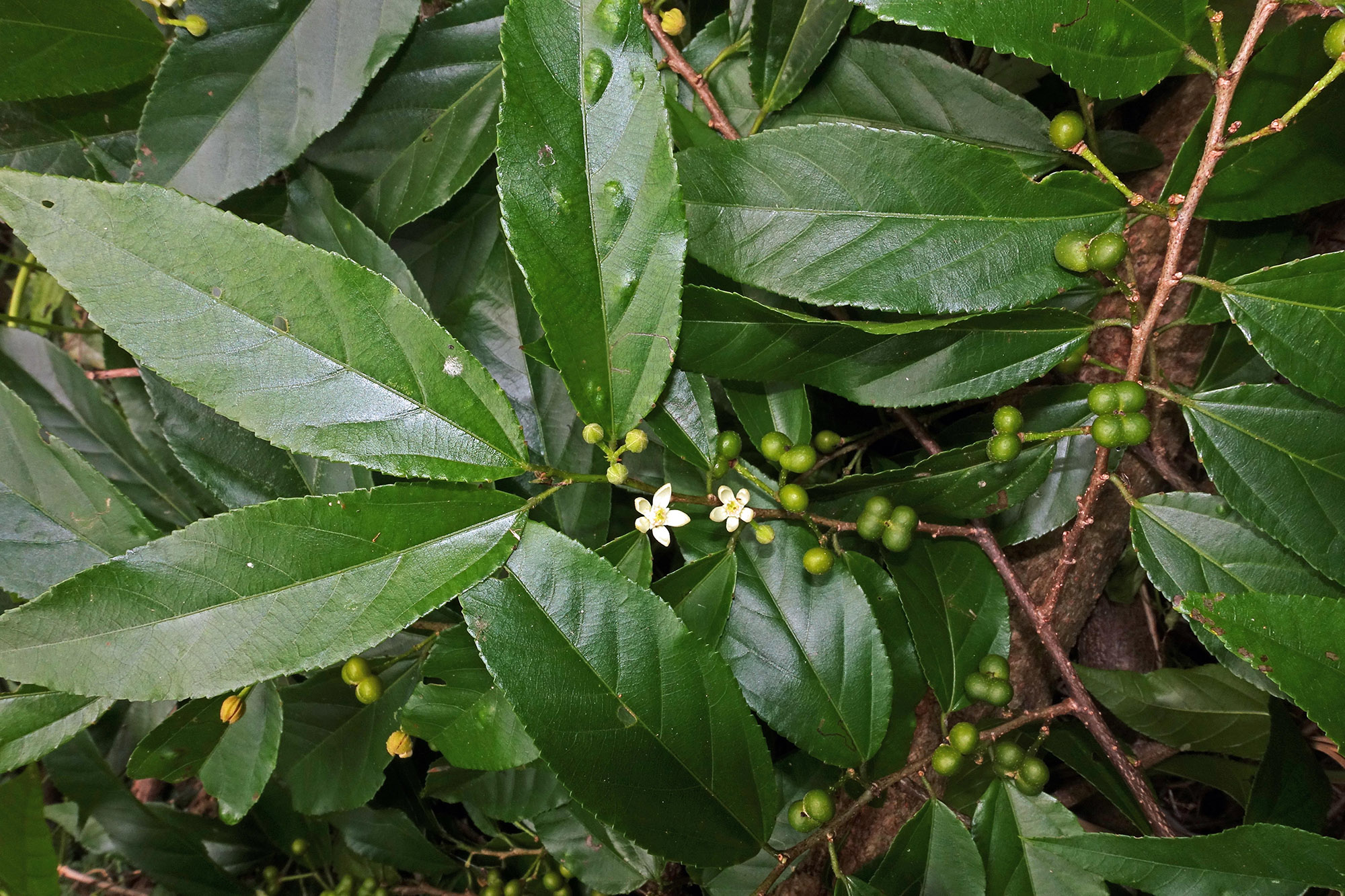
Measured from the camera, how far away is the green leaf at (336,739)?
1.98 m

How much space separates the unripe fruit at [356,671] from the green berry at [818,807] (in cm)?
103

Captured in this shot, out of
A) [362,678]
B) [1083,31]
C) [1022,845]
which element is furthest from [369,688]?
[1083,31]

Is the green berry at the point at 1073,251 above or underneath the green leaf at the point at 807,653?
above

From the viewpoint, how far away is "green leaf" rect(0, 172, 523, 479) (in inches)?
40.8

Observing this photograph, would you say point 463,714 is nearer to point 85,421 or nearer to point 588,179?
point 588,179

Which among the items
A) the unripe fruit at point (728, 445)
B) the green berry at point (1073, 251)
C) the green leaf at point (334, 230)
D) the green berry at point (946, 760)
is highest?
the green berry at point (1073, 251)

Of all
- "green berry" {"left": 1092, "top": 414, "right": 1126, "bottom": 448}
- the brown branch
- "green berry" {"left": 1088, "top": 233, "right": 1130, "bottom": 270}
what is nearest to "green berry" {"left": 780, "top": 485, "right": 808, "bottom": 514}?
"green berry" {"left": 1092, "top": 414, "right": 1126, "bottom": 448}

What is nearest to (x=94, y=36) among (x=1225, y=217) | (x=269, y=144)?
(x=269, y=144)

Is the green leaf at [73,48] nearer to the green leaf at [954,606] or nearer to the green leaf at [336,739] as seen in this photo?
the green leaf at [336,739]

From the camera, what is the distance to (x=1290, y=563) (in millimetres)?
1424

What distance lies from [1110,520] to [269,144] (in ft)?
6.78

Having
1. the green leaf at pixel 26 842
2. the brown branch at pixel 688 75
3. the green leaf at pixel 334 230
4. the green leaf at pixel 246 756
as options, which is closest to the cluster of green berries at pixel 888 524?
the brown branch at pixel 688 75

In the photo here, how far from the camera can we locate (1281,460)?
1335mm

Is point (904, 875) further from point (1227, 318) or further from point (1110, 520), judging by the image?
point (1227, 318)
